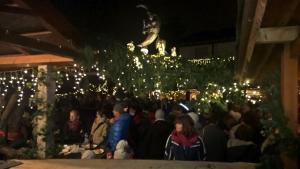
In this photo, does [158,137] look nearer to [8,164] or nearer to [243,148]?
[243,148]

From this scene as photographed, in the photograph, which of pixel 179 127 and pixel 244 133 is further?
pixel 244 133

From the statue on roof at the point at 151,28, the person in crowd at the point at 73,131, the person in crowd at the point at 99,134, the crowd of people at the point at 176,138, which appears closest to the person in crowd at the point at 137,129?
the crowd of people at the point at 176,138

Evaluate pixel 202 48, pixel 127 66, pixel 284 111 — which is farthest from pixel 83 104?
pixel 202 48

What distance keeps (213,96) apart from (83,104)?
4737mm

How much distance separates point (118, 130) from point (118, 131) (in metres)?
0.02

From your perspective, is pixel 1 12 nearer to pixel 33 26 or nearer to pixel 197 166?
pixel 33 26

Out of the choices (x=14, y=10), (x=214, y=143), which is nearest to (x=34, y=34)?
(x=14, y=10)

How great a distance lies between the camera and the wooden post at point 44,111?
7.25 meters

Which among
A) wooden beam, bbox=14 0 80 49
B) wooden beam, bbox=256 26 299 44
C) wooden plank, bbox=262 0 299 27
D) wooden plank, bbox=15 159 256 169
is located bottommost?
wooden plank, bbox=15 159 256 169

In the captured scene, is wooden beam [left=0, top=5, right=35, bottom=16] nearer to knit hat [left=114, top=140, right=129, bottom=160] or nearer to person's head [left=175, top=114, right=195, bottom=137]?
knit hat [left=114, top=140, right=129, bottom=160]

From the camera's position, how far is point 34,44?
22.1 feet

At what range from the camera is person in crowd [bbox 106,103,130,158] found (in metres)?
7.27

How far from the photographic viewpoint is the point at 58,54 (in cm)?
734

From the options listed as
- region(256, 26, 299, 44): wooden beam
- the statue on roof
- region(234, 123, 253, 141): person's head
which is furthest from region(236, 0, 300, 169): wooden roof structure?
the statue on roof
